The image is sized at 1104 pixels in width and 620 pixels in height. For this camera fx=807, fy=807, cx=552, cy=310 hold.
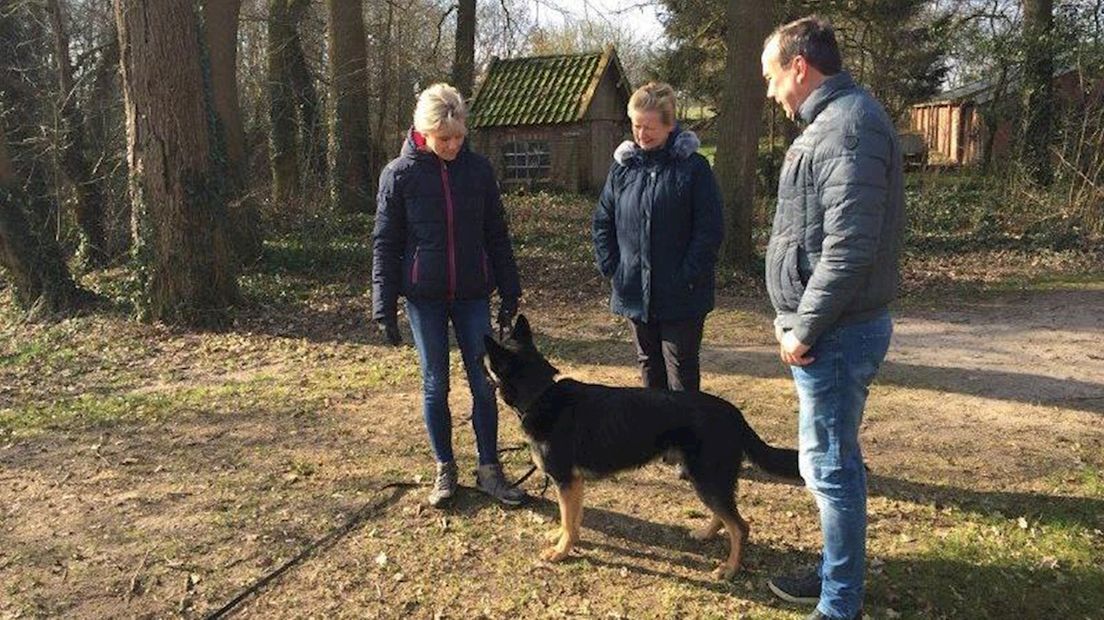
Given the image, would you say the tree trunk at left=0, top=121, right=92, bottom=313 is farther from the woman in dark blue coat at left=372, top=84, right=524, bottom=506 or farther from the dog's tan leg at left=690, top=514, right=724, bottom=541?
the dog's tan leg at left=690, top=514, right=724, bottom=541

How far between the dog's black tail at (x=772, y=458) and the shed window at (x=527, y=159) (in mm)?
17906

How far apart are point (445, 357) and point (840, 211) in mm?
2424

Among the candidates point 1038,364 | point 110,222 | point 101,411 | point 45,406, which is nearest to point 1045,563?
point 1038,364

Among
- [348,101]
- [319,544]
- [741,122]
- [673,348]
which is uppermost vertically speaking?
[348,101]

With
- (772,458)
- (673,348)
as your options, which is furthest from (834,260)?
(673,348)

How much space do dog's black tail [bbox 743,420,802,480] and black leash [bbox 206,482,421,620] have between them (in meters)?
2.13

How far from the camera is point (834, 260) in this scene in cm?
270

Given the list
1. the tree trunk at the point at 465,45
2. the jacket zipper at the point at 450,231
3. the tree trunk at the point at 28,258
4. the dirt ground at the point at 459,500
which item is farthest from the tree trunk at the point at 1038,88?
the tree trunk at the point at 28,258

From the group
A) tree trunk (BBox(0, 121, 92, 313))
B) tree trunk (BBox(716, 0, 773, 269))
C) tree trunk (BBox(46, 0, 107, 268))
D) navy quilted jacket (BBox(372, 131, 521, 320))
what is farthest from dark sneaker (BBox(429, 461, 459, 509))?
tree trunk (BBox(46, 0, 107, 268))

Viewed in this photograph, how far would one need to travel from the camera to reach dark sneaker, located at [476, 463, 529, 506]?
4.58m

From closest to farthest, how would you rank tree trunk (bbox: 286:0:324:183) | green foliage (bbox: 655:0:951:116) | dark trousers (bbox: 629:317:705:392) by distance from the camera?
dark trousers (bbox: 629:317:705:392)
tree trunk (bbox: 286:0:324:183)
green foliage (bbox: 655:0:951:116)

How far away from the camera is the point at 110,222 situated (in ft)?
43.0

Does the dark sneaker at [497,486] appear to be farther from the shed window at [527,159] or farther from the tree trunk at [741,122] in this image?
the shed window at [527,159]

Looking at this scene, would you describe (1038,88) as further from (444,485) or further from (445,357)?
(444,485)
